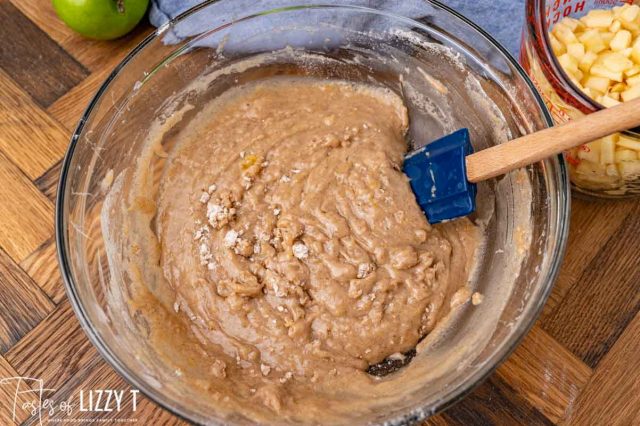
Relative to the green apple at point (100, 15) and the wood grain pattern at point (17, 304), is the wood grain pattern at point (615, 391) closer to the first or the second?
the wood grain pattern at point (17, 304)

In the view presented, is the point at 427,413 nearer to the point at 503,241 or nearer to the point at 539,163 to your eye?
the point at 503,241

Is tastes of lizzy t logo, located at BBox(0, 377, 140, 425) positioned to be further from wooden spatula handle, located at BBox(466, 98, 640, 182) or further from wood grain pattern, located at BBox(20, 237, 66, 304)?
wooden spatula handle, located at BBox(466, 98, 640, 182)

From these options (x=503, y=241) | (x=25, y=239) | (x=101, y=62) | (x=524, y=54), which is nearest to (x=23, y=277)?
(x=25, y=239)

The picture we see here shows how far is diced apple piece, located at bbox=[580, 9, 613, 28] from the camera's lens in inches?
77.0

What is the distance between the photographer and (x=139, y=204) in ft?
6.59

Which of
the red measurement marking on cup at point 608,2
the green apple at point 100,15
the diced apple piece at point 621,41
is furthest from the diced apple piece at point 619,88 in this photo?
the green apple at point 100,15

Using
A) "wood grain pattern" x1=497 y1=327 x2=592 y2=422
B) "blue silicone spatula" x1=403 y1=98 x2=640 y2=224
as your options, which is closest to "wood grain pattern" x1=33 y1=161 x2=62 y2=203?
"blue silicone spatula" x1=403 y1=98 x2=640 y2=224

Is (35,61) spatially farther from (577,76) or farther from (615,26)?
(615,26)

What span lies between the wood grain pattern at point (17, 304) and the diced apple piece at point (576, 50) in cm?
181

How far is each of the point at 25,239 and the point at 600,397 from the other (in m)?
1.89

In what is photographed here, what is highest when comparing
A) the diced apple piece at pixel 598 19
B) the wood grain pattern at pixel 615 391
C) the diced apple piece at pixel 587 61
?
the diced apple piece at pixel 598 19

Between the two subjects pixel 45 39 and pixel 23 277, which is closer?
pixel 23 277

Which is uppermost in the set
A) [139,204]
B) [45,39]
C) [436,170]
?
[45,39]

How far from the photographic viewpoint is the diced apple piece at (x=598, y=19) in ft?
6.41
